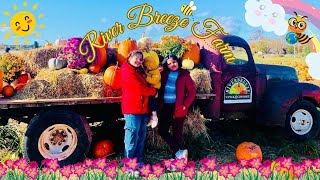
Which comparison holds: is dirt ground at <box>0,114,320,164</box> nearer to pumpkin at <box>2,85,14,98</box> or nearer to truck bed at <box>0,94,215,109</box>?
truck bed at <box>0,94,215,109</box>

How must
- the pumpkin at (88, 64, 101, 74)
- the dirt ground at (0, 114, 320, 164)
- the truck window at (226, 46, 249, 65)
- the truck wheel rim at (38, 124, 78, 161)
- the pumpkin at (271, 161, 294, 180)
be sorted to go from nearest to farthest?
the pumpkin at (271, 161, 294, 180), the truck wheel rim at (38, 124, 78, 161), the pumpkin at (88, 64, 101, 74), the dirt ground at (0, 114, 320, 164), the truck window at (226, 46, 249, 65)

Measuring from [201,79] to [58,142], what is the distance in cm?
218

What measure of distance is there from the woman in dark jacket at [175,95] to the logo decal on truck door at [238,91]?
3.42 feet

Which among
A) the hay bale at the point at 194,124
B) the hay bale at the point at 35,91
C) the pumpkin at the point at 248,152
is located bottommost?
the pumpkin at the point at 248,152

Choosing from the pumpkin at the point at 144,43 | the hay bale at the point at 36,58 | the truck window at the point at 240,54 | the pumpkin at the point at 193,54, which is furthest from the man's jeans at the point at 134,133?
the truck window at the point at 240,54

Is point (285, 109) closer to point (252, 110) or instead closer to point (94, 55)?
point (252, 110)

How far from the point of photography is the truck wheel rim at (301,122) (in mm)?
7078

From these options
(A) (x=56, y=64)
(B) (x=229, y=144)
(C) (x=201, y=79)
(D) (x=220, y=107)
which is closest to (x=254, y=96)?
(D) (x=220, y=107)

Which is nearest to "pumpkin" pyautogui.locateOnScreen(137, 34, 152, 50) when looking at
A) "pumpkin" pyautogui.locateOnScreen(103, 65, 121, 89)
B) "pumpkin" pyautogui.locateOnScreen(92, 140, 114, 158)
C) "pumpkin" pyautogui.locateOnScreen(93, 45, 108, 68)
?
"pumpkin" pyautogui.locateOnScreen(93, 45, 108, 68)

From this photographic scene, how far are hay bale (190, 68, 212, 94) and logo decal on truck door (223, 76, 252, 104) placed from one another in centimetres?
39

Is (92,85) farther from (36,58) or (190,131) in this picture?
(190,131)

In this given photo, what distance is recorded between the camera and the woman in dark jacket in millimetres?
5727

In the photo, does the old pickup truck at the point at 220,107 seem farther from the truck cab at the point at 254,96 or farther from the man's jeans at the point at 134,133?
the man's jeans at the point at 134,133

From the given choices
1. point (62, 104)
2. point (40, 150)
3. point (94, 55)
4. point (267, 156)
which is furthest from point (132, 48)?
point (267, 156)
